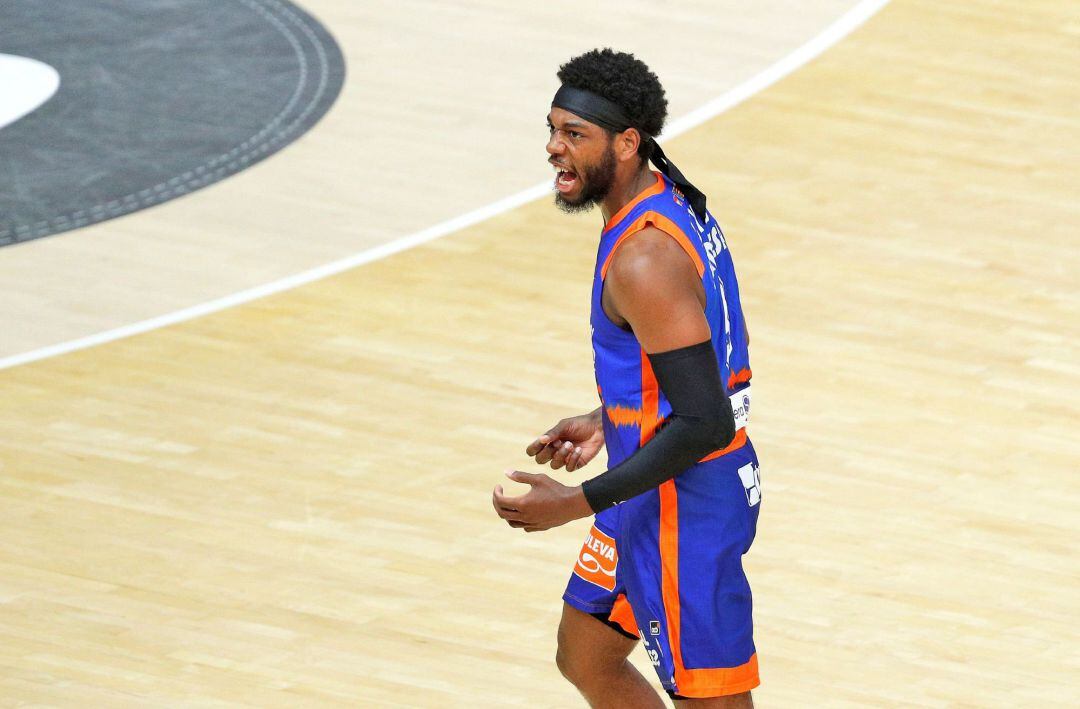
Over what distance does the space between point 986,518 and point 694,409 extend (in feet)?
8.98

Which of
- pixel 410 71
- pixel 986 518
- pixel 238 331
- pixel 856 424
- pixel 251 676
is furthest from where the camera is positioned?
pixel 410 71

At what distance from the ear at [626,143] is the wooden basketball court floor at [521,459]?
1.81 metres

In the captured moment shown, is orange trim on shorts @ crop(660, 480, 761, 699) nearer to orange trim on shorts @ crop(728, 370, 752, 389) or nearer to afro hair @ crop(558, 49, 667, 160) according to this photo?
orange trim on shorts @ crop(728, 370, 752, 389)

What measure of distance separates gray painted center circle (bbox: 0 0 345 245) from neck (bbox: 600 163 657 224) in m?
4.88

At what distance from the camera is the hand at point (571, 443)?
169 inches

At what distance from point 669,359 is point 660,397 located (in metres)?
0.22

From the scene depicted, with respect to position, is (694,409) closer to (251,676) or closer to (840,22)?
(251,676)

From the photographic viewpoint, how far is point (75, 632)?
553cm

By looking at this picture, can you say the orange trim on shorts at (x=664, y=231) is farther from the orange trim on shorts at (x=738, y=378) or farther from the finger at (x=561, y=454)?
the finger at (x=561, y=454)

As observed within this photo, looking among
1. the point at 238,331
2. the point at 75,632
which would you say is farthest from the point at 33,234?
the point at 75,632

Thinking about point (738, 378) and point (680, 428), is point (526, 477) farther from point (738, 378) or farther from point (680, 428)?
point (738, 378)

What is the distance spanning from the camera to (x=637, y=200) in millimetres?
3936

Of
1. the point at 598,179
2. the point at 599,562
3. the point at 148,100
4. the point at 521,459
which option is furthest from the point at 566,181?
the point at 148,100

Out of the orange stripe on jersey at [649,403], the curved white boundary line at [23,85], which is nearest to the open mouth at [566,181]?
the orange stripe on jersey at [649,403]
